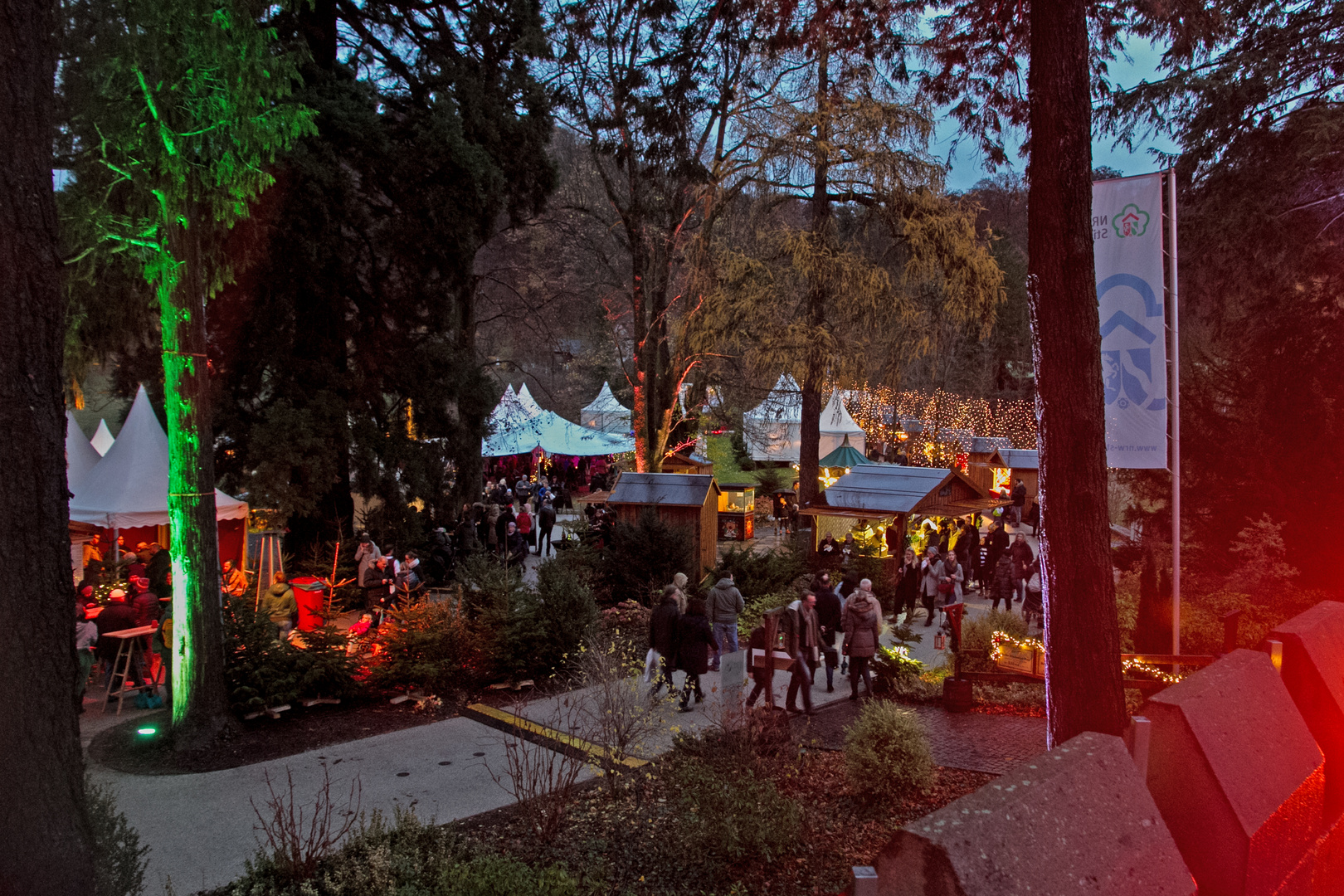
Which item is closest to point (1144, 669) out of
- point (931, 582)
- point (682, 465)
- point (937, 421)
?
point (931, 582)

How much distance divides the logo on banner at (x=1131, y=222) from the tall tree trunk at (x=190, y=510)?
10.4m

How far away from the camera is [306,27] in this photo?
17031 millimetres

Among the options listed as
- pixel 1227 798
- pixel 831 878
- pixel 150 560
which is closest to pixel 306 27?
pixel 150 560

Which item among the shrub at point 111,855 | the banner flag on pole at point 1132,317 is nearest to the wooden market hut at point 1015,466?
the banner flag on pole at point 1132,317

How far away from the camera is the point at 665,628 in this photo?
397 inches

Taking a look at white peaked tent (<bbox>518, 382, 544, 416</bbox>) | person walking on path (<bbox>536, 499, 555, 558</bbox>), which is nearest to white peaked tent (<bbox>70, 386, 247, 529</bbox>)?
person walking on path (<bbox>536, 499, 555, 558</bbox>)

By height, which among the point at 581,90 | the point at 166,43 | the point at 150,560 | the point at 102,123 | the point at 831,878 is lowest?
the point at 831,878

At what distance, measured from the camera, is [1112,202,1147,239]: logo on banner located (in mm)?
9570

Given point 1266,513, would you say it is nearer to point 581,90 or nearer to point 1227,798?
point 1227,798

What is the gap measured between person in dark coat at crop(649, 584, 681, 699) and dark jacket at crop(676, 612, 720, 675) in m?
0.08

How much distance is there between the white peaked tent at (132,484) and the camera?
13992 millimetres

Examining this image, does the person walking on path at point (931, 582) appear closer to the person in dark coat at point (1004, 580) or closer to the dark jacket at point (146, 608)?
the person in dark coat at point (1004, 580)

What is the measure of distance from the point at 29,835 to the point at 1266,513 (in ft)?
52.0

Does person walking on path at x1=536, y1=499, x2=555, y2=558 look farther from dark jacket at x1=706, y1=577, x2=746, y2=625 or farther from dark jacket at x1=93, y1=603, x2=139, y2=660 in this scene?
dark jacket at x1=93, y1=603, x2=139, y2=660
